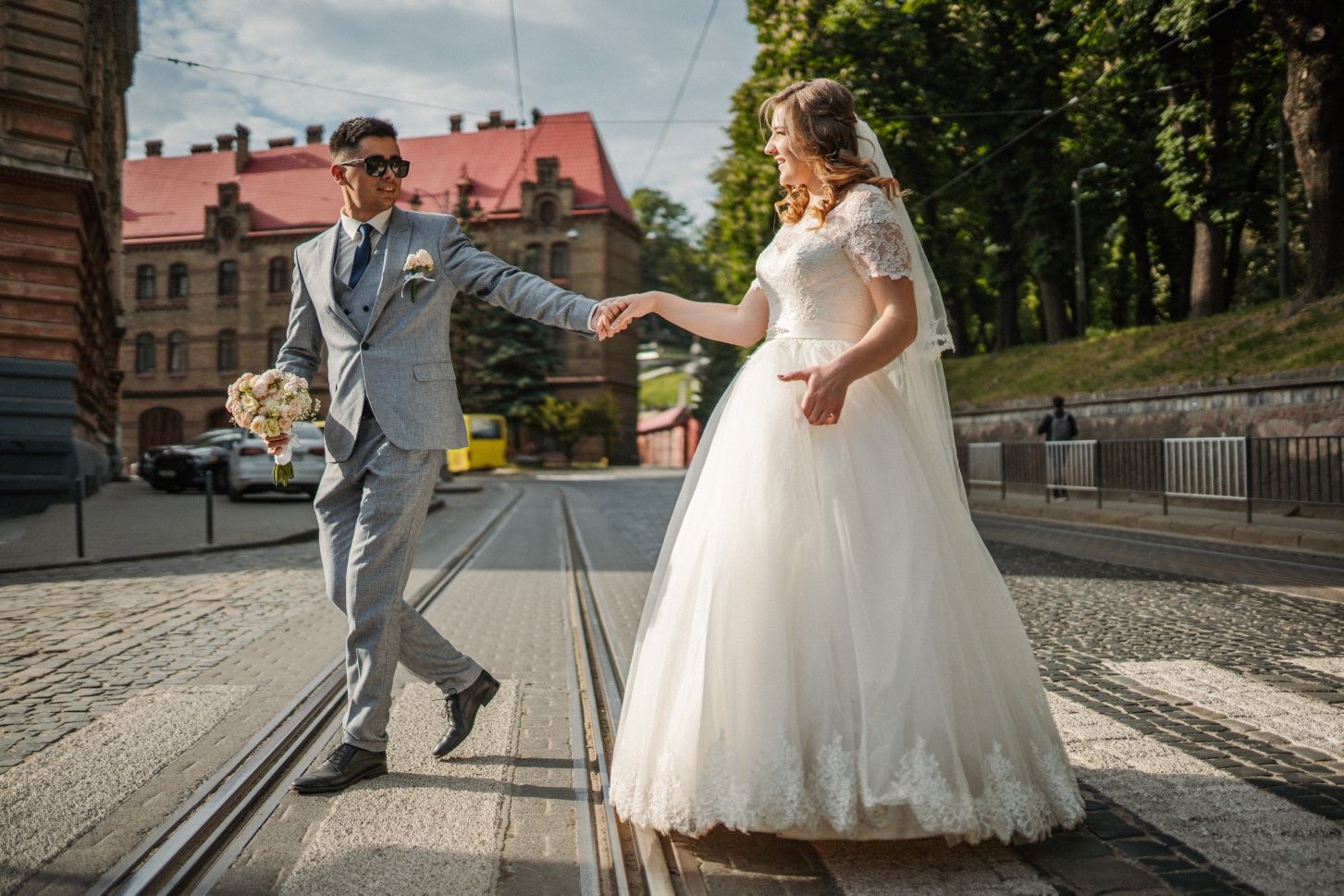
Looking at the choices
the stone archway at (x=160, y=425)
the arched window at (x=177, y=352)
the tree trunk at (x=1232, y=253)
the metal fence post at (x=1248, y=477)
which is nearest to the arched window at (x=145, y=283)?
the arched window at (x=177, y=352)

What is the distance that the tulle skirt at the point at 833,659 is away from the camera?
109 inches

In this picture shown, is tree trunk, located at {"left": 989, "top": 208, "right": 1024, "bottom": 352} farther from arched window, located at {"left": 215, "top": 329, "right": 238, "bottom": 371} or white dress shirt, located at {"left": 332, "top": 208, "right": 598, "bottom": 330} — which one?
arched window, located at {"left": 215, "top": 329, "right": 238, "bottom": 371}

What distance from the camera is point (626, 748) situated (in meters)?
3.09

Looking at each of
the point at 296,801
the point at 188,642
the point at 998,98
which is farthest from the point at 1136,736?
the point at 998,98

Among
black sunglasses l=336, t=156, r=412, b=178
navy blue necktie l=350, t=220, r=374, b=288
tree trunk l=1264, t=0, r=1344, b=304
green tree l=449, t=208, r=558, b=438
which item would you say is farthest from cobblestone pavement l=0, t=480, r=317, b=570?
green tree l=449, t=208, r=558, b=438

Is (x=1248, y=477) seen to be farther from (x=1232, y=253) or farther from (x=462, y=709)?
(x=1232, y=253)

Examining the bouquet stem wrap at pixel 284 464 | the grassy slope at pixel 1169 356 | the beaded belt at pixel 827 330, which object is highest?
the grassy slope at pixel 1169 356

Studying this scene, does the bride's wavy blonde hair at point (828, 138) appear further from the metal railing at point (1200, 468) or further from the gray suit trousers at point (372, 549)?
the metal railing at point (1200, 468)

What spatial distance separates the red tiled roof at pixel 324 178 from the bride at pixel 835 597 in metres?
54.1

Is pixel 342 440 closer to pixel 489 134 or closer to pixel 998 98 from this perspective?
pixel 998 98

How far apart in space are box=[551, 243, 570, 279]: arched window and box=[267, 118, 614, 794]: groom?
53.1 meters

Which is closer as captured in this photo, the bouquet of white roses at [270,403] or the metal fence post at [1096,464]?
the bouquet of white roses at [270,403]

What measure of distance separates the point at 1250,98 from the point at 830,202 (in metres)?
25.7

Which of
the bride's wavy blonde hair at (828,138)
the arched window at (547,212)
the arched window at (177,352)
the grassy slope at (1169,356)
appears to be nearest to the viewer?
the bride's wavy blonde hair at (828,138)
